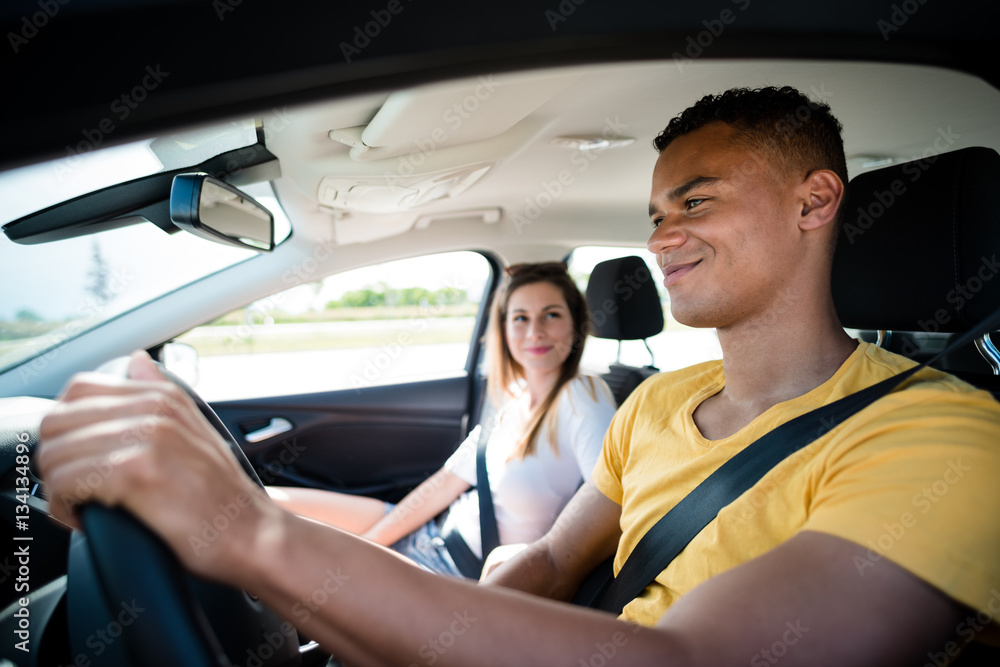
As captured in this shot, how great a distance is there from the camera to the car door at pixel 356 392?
297cm

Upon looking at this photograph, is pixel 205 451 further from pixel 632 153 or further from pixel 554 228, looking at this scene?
pixel 554 228

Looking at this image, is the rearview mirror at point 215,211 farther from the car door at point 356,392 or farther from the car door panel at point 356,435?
the car door panel at point 356,435

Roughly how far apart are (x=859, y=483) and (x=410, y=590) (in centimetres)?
66

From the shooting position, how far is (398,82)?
0.62 meters

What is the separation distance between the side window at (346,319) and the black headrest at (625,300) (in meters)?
0.99

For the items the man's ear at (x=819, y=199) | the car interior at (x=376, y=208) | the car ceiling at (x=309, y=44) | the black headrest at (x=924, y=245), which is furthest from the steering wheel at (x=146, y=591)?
the black headrest at (x=924, y=245)

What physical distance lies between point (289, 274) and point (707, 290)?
197 cm

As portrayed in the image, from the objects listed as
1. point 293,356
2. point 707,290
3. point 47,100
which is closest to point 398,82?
point 47,100

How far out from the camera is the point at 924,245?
1.33m

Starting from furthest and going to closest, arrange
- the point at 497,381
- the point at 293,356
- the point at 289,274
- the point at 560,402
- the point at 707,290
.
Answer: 1. the point at 293,356
2. the point at 497,381
3. the point at 289,274
4. the point at 560,402
5. the point at 707,290

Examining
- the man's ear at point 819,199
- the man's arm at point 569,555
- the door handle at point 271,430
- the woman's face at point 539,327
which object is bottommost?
the man's arm at point 569,555

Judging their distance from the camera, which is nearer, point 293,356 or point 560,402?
point 560,402

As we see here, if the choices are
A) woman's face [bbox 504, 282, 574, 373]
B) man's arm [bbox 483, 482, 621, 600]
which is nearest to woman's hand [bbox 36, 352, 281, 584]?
man's arm [bbox 483, 482, 621, 600]

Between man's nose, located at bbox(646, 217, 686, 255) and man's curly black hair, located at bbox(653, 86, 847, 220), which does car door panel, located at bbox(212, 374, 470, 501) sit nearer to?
man's nose, located at bbox(646, 217, 686, 255)
